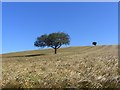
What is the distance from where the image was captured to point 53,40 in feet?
278

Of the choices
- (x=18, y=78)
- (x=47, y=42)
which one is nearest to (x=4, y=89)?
(x=18, y=78)

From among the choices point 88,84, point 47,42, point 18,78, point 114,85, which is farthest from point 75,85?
point 47,42

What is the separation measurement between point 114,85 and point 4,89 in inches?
170

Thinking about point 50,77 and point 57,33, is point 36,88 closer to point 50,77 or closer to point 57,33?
point 50,77

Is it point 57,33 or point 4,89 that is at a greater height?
point 57,33

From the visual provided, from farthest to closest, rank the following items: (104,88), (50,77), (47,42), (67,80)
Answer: (47,42), (50,77), (67,80), (104,88)

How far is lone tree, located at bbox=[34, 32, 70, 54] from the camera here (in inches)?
3342

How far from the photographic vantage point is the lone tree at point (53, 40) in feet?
279

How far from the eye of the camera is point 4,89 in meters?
12.5

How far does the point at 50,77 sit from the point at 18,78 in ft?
4.54

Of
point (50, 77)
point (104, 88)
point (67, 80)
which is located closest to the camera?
point (104, 88)

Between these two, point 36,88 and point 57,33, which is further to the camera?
point 57,33

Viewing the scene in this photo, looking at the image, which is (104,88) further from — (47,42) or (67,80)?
(47,42)

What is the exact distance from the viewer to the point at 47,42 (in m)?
85.7
